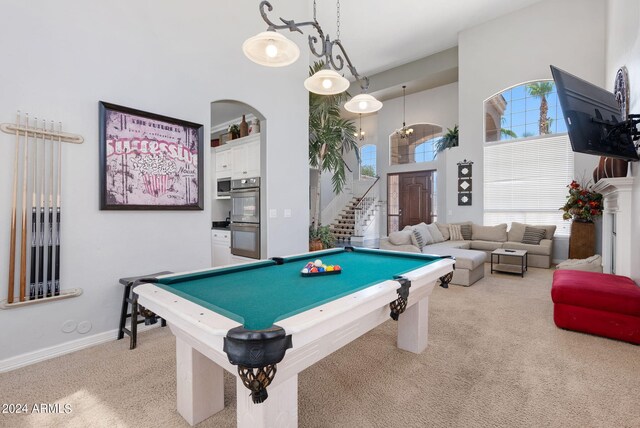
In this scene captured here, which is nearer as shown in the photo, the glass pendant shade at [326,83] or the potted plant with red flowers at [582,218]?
the glass pendant shade at [326,83]

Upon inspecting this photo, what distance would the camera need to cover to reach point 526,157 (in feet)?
21.7

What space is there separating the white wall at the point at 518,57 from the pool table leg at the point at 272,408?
7.00m

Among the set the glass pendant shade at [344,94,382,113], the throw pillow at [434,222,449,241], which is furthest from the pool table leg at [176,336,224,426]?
the throw pillow at [434,222,449,241]

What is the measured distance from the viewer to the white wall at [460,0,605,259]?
18.9 feet

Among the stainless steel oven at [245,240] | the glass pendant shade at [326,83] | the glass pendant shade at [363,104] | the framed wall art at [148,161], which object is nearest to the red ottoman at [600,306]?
the glass pendant shade at [363,104]

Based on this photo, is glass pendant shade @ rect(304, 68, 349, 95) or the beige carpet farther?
glass pendant shade @ rect(304, 68, 349, 95)

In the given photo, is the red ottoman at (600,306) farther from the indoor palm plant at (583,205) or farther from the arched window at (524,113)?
the arched window at (524,113)

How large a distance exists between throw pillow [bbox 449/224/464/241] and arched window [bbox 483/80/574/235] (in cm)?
91

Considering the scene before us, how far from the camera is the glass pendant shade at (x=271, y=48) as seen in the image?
1.98 metres

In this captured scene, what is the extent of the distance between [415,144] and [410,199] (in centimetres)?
186

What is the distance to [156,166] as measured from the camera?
2.84m

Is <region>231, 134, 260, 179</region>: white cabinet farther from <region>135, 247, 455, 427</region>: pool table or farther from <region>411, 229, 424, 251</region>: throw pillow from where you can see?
<region>411, 229, 424, 251</region>: throw pillow

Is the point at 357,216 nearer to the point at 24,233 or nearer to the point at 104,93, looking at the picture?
the point at 104,93

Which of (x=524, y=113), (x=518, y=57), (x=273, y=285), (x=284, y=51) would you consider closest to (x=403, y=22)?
(x=518, y=57)
